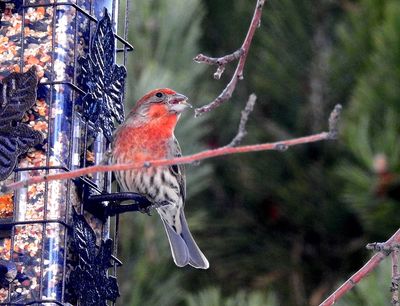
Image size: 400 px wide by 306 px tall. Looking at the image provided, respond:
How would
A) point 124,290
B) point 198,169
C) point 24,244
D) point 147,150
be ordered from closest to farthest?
1. point 24,244
2. point 147,150
3. point 124,290
4. point 198,169

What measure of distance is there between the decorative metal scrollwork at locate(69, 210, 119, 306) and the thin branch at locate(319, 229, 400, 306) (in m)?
1.92

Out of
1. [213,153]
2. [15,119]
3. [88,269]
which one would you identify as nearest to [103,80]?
[15,119]

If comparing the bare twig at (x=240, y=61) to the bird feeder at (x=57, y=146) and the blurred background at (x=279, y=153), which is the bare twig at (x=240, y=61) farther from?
the blurred background at (x=279, y=153)

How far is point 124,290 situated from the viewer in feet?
33.0

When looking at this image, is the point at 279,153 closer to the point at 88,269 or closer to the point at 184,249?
the point at 184,249

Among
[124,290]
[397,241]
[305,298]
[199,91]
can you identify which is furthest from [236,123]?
[397,241]

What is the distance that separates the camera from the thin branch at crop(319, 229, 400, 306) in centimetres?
633

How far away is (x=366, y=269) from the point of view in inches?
252

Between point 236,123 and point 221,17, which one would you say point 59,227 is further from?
point 221,17

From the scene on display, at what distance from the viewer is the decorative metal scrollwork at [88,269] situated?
8.09 meters

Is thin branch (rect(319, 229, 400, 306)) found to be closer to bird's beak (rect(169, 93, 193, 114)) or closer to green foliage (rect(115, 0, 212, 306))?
bird's beak (rect(169, 93, 193, 114))

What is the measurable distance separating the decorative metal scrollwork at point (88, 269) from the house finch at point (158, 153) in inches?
26.2

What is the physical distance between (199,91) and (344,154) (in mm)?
1087

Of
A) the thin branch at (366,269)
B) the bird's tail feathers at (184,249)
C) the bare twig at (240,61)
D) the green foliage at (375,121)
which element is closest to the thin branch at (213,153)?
the bare twig at (240,61)
